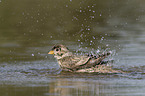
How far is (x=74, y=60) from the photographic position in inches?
593

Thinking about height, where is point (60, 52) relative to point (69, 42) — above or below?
below

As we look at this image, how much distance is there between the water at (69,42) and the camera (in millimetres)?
11672

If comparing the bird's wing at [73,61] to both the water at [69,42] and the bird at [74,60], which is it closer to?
the bird at [74,60]

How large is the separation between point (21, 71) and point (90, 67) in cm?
208

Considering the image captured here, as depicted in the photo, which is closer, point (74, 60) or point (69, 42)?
point (74, 60)

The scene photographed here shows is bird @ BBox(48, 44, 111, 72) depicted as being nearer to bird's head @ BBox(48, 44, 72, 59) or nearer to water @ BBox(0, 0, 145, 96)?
bird's head @ BBox(48, 44, 72, 59)

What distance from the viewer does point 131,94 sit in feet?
34.7

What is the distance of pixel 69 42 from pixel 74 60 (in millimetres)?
4739

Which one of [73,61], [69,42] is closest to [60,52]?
[73,61]

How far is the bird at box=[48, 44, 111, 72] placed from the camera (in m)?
14.6

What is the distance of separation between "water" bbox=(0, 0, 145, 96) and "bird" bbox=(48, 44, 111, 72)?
35cm

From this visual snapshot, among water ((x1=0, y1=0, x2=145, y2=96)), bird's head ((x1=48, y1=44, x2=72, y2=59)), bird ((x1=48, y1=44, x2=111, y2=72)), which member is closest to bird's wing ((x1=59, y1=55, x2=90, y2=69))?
bird ((x1=48, y1=44, x2=111, y2=72))

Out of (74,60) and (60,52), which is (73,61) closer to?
(74,60)

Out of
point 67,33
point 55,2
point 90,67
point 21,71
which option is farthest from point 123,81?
point 55,2
